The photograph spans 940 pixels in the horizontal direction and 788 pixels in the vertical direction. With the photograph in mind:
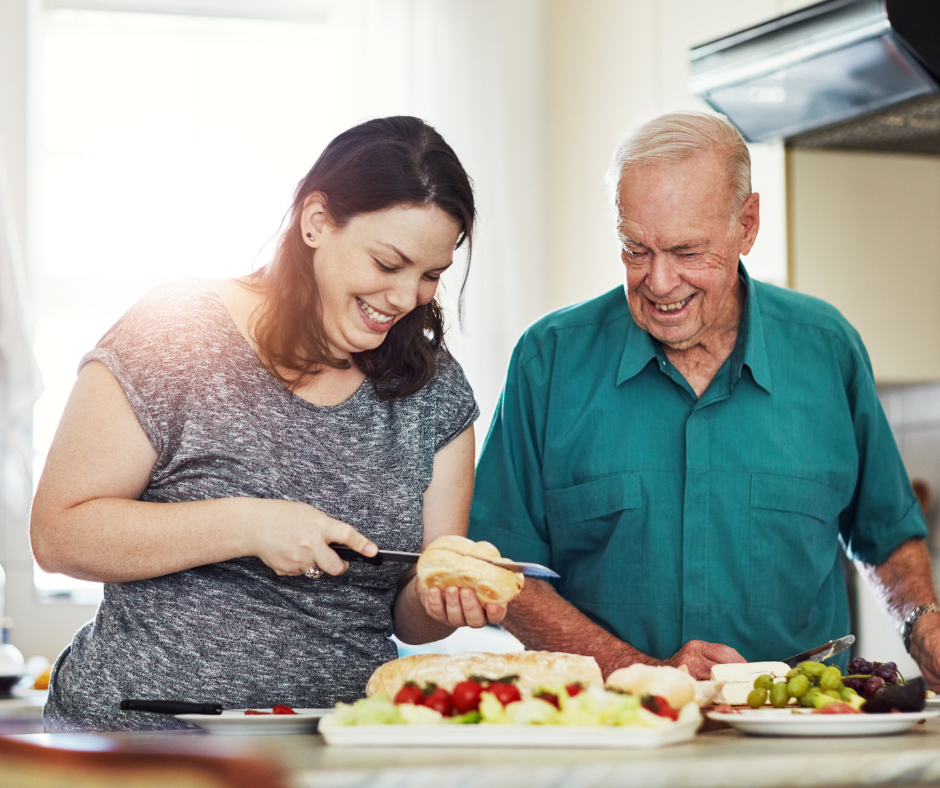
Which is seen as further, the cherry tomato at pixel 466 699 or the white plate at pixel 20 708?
the white plate at pixel 20 708

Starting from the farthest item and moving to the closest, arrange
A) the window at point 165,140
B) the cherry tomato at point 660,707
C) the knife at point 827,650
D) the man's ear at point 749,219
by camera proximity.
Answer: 1. the window at point 165,140
2. the man's ear at point 749,219
3. the knife at point 827,650
4. the cherry tomato at point 660,707

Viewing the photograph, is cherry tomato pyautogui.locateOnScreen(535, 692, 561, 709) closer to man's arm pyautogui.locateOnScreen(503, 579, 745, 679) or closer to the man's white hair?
man's arm pyautogui.locateOnScreen(503, 579, 745, 679)

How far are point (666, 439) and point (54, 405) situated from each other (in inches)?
88.7

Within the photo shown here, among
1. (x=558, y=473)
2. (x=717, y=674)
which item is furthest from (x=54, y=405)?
(x=717, y=674)

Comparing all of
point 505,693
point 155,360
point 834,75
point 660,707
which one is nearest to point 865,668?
point 660,707

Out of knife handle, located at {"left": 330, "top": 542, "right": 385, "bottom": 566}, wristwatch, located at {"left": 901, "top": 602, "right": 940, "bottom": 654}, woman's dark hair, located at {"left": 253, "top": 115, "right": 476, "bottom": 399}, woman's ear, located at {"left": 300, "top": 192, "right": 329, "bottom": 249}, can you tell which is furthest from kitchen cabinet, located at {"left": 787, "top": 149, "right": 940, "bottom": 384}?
knife handle, located at {"left": 330, "top": 542, "right": 385, "bottom": 566}

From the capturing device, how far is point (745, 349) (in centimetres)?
161

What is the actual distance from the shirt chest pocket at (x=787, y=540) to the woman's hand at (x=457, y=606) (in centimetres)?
49

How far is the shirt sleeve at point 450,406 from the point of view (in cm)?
142

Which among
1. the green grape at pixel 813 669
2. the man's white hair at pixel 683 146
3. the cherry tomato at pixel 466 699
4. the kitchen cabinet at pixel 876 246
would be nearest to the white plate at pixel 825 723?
the green grape at pixel 813 669

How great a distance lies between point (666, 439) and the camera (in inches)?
63.3

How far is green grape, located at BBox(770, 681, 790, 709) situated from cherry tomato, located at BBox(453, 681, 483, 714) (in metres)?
0.33

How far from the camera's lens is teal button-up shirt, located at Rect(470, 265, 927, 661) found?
156 centimetres

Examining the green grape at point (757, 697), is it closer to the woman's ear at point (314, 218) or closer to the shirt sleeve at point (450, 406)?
the shirt sleeve at point (450, 406)
